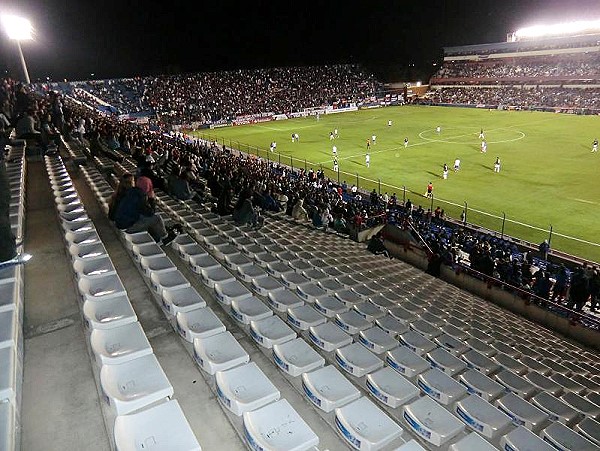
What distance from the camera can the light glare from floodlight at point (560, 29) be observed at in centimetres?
7769

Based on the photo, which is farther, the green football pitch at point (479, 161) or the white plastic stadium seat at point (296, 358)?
the green football pitch at point (479, 161)

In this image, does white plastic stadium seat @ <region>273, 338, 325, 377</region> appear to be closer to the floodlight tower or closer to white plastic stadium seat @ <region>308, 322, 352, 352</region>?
white plastic stadium seat @ <region>308, 322, 352, 352</region>

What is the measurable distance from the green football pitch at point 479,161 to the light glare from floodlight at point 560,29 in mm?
36574

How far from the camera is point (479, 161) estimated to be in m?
33.3

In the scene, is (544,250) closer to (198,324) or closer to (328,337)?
(328,337)

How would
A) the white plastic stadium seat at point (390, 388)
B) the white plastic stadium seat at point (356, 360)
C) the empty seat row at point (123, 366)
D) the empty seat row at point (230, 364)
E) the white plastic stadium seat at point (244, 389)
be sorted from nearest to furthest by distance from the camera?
the empty seat row at point (123, 366)
the empty seat row at point (230, 364)
the white plastic stadium seat at point (244, 389)
the white plastic stadium seat at point (390, 388)
the white plastic stadium seat at point (356, 360)

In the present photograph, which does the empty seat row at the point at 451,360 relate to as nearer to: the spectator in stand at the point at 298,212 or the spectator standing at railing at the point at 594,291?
the spectator standing at railing at the point at 594,291

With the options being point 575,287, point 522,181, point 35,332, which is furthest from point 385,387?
point 522,181

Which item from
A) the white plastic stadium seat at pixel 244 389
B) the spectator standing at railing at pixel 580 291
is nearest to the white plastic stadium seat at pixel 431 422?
the white plastic stadium seat at pixel 244 389

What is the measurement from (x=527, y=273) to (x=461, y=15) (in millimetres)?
101707

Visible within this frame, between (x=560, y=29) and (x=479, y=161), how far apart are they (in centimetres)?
7101

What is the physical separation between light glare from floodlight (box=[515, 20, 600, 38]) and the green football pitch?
36574mm

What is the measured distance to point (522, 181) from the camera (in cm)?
2773

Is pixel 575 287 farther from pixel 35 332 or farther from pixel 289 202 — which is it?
pixel 35 332
